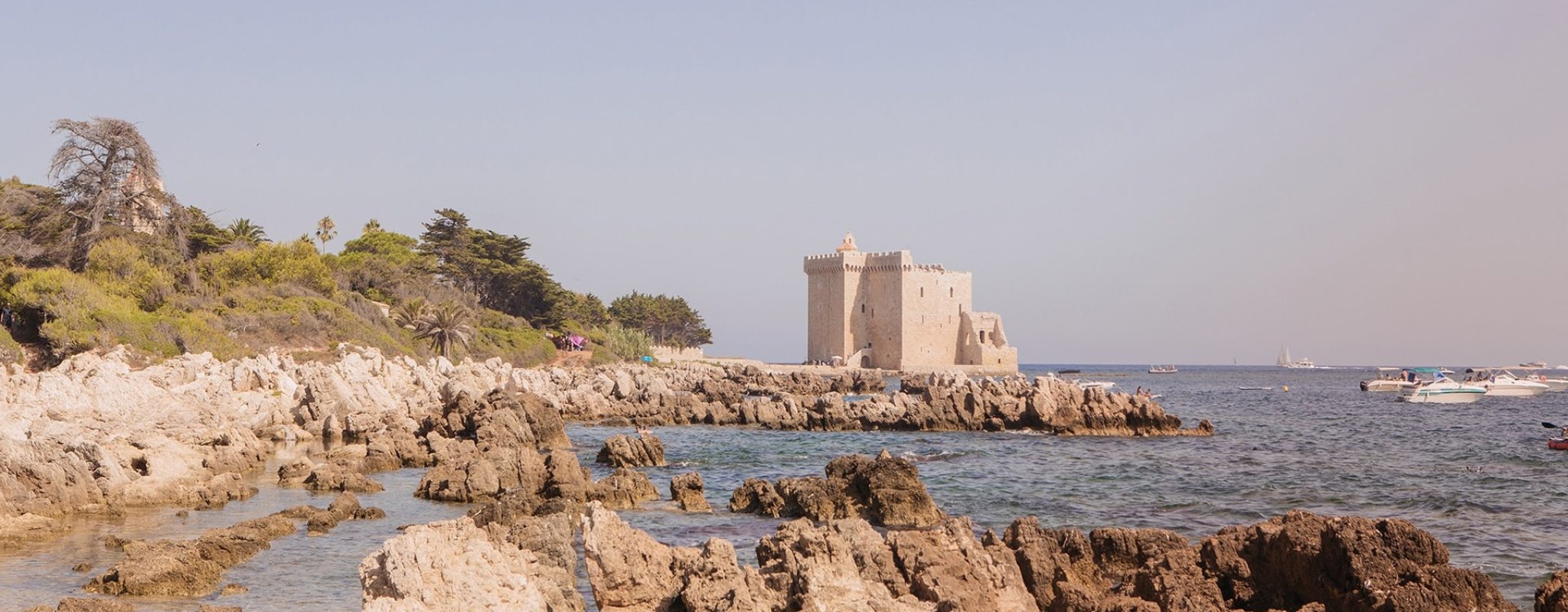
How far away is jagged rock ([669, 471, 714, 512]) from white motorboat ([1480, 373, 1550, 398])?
45.8m

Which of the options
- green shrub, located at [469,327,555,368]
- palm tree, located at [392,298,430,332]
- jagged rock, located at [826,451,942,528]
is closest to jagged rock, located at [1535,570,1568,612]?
jagged rock, located at [826,451,942,528]

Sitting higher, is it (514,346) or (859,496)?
(514,346)

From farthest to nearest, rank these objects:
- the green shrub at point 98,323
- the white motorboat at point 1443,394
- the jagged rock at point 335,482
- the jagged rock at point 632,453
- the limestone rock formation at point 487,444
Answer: the white motorboat at point 1443,394, the green shrub at point 98,323, the jagged rock at point 632,453, the jagged rock at point 335,482, the limestone rock formation at point 487,444

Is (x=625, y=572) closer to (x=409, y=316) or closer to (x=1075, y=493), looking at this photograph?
(x=1075, y=493)

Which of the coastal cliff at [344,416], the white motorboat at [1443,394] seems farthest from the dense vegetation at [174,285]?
the white motorboat at [1443,394]

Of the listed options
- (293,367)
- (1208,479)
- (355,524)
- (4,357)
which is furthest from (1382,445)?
(4,357)

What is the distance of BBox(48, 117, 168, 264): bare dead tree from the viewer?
35062 mm

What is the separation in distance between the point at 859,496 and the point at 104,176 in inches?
1264

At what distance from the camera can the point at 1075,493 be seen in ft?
51.0

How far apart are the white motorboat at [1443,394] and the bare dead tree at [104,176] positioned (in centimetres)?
4386

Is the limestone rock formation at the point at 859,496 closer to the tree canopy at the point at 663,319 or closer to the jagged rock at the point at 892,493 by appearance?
the jagged rock at the point at 892,493

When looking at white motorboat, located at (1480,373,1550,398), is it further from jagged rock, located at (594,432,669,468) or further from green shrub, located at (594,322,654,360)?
jagged rock, located at (594,432,669,468)

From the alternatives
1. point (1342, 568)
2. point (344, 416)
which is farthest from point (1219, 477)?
point (344, 416)

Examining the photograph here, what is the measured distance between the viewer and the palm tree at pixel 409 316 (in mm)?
42062
